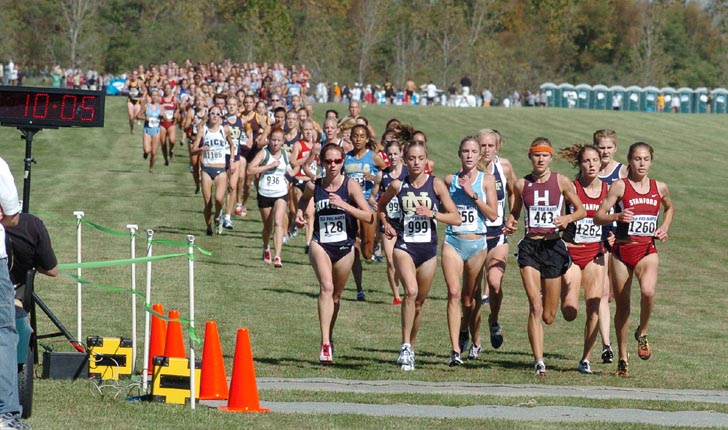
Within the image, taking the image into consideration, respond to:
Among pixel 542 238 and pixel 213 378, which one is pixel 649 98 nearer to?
pixel 542 238

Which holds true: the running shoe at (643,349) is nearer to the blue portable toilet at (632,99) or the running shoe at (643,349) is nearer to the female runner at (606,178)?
the female runner at (606,178)

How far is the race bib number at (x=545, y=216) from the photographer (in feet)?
41.1

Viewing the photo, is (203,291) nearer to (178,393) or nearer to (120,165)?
(178,393)

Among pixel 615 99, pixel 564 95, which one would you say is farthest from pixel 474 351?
pixel 564 95

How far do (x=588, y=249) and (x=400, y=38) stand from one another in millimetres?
88924

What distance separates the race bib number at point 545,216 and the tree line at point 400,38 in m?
80.9

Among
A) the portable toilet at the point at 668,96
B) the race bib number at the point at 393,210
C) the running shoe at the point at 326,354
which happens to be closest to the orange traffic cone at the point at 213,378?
the running shoe at the point at 326,354

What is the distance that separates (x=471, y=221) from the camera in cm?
1288

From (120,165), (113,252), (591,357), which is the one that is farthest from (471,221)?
(120,165)

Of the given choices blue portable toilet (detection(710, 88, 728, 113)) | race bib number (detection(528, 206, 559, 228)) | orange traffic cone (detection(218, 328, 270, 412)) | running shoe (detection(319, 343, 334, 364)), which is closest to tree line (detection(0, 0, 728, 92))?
blue portable toilet (detection(710, 88, 728, 113))

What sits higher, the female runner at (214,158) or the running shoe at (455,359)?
the female runner at (214,158)

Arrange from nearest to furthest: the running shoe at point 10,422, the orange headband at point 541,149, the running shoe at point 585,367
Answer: the running shoe at point 10,422 → the orange headband at point 541,149 → the running shoe at point 585,367

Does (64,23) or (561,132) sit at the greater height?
(64,23)

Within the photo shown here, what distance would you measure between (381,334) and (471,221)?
8.48ft
